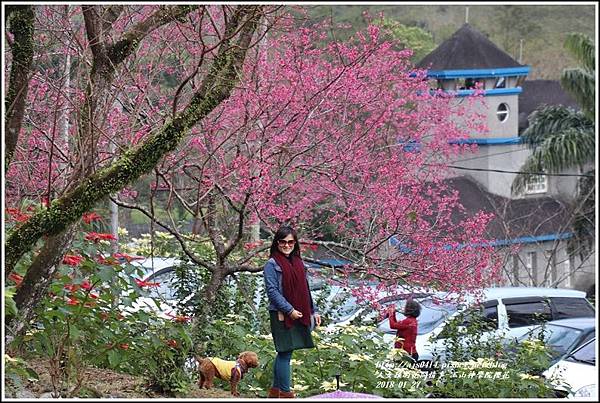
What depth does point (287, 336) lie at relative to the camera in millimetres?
5719

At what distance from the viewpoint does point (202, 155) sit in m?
8.92

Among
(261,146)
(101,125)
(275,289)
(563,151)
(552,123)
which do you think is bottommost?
(275,289)

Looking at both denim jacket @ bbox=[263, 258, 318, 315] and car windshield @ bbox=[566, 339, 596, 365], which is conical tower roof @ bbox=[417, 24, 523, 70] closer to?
car windshield @ bbox=[566, 339, 596, 365]

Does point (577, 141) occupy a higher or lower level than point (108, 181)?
higher

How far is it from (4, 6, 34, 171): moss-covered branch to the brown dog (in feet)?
6.37

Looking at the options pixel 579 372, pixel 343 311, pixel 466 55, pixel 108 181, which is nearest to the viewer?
pixel 108 181

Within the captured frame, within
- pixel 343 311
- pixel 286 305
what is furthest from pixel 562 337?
pixel 286 305

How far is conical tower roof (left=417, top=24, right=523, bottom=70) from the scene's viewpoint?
22.6 metres

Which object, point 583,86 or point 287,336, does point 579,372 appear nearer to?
point 287,336

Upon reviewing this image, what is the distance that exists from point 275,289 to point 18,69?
2137 millimetres

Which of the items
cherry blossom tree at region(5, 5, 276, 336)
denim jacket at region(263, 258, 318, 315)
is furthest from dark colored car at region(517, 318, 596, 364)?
cherry blossom tree at region(5, 5, 276, 336)

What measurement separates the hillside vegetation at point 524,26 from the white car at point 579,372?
27.9 metres

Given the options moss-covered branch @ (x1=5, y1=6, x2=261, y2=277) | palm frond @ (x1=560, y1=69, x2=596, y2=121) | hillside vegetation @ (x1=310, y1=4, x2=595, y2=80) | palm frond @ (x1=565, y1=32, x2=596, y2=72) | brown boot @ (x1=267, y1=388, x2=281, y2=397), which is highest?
hillside vegetation @ (x1=310, y1=4, x2=595, y2=80)

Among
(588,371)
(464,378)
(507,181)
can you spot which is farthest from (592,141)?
(464,378)
